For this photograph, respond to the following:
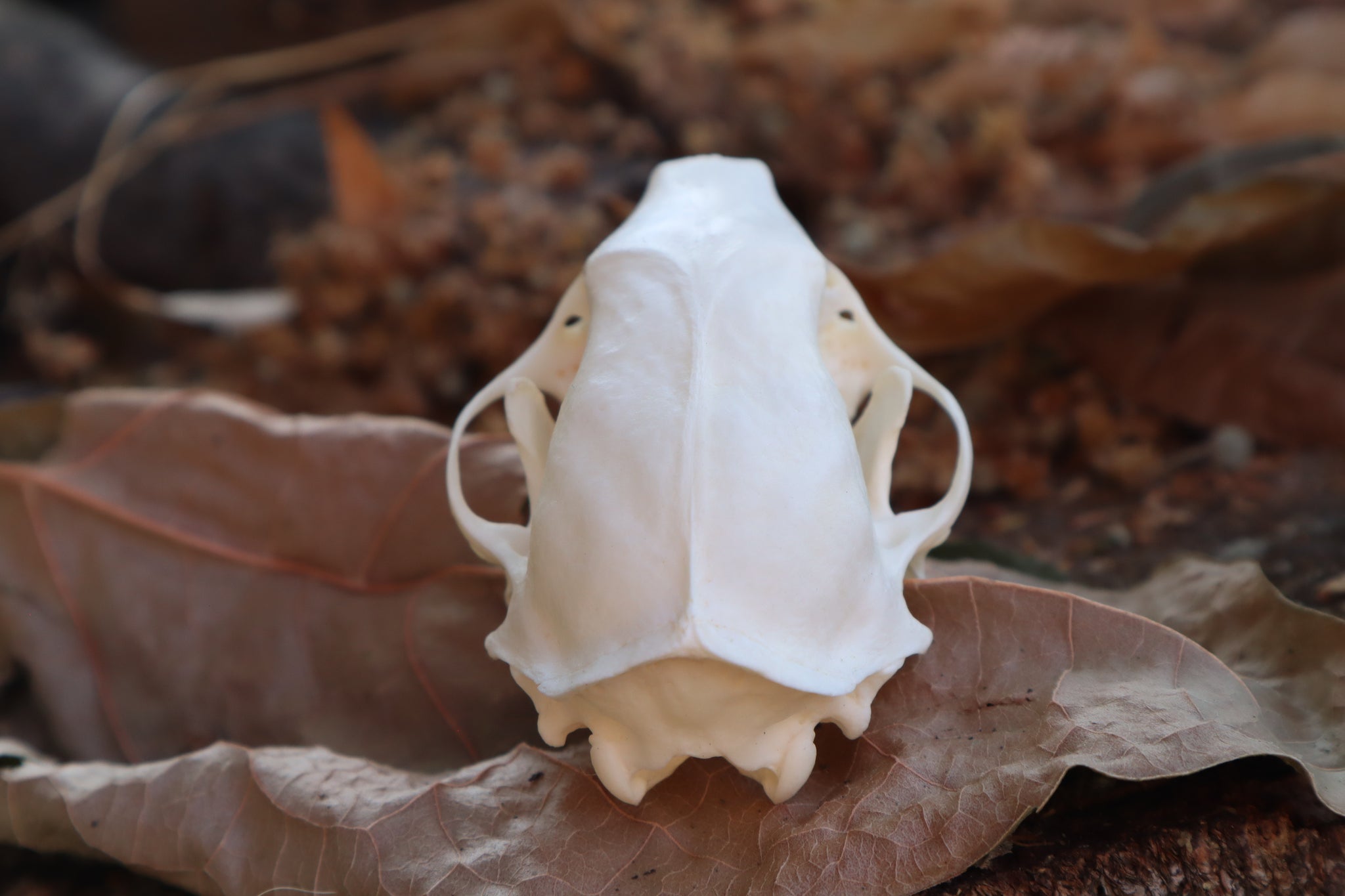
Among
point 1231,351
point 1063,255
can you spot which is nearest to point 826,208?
point 1063,255

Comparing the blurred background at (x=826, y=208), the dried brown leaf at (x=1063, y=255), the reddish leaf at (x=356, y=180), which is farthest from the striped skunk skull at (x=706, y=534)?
the reddish leaf at (x=356, y=180)

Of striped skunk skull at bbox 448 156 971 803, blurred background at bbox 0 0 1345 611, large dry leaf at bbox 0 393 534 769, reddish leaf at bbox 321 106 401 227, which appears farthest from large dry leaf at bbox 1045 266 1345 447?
reddish leaf at bbox 321 106 401 227

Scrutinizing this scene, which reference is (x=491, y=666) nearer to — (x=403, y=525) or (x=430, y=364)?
(x=403, y=525)

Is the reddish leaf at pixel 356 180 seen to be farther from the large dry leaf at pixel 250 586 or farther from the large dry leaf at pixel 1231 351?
the large dry leaf at pixel 1231 351

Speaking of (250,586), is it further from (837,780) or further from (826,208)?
(826,208)

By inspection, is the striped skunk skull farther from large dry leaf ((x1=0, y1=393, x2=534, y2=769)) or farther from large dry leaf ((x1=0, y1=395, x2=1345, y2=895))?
large dry leaf ((x1=0, y1=393, x2=534, y2=769))

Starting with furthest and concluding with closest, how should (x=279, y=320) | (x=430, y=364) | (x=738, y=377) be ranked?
(x=279, y=320)
(x=430, y=364)
(x=738, y=377)

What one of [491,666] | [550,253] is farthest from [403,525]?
[550,253]
